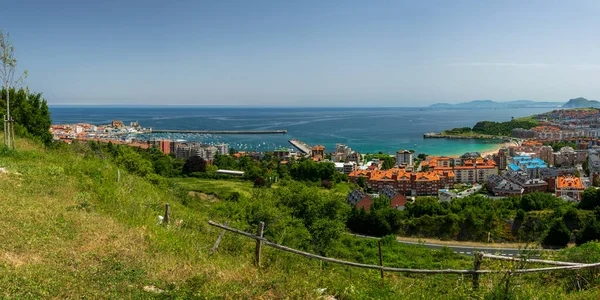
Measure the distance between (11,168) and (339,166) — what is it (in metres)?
24.7

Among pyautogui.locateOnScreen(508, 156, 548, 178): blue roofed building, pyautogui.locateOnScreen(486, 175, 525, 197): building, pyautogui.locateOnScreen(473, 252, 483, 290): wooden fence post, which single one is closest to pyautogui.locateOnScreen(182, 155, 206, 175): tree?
pyautogui.locateOnScreen(486, 175, 525, 197): building

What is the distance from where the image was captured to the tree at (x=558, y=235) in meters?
12.8

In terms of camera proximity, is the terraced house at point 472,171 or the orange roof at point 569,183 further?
the terraced house at point 472,171

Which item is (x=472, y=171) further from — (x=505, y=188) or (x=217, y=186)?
(x=217, y=186)

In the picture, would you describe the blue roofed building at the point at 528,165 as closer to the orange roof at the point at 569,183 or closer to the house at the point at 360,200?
the orange roof at the point at 569,183

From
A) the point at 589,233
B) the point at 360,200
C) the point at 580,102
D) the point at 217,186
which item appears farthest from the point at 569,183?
the point at 580,102

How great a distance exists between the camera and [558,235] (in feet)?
42.4

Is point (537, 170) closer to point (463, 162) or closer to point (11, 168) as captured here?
point (463, 162)

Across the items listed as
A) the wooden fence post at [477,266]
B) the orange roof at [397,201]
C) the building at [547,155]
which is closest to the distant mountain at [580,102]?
the building at [547,155]

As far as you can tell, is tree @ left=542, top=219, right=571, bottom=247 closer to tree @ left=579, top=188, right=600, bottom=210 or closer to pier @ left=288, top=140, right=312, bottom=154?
tree @ left=579, top=188, right=600, bottom=210

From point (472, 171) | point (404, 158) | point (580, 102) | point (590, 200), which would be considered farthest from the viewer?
point (580, 102)

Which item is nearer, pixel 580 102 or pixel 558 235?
pixel 558 235

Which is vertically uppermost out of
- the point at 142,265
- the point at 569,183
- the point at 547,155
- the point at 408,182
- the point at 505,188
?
the point at 142,265

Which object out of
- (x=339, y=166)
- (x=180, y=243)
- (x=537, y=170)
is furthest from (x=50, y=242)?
(x=537, y=170)
